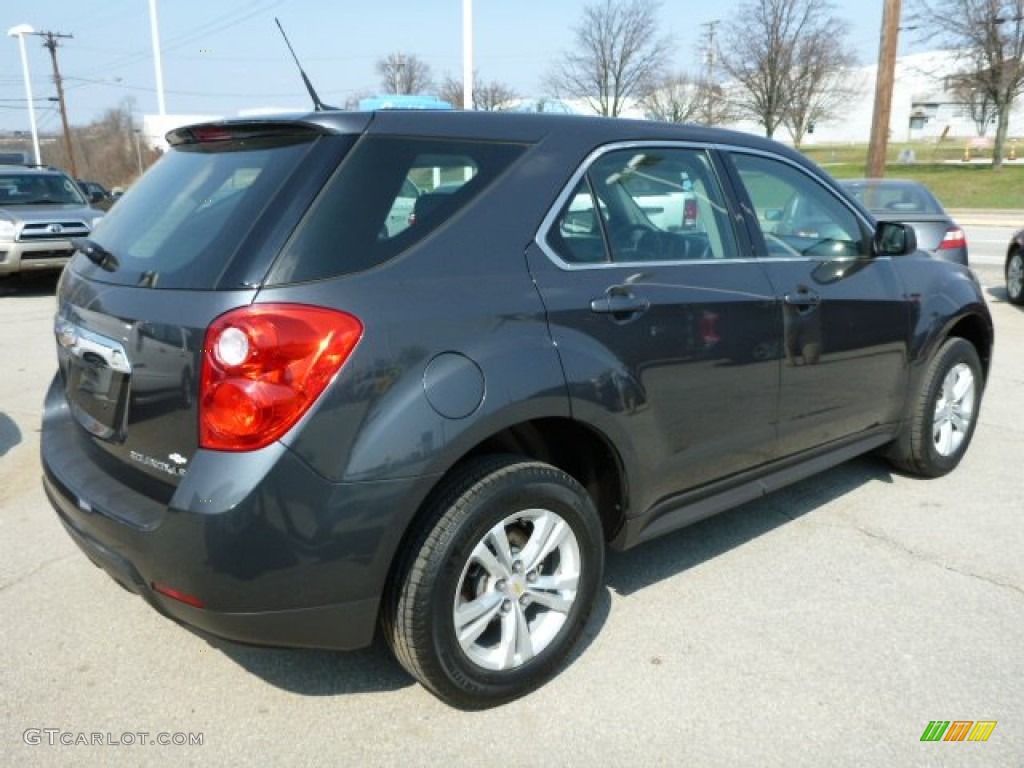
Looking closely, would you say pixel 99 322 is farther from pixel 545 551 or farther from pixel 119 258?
pixel 545 551

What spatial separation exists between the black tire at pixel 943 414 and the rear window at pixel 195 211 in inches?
132

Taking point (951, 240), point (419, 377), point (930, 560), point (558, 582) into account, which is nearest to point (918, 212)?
point (951, 240)

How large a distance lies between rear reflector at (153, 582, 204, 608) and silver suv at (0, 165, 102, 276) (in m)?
10.2

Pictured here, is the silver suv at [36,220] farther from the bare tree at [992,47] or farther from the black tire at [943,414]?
the bare tree at [992,47]

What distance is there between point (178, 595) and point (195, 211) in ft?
3.70

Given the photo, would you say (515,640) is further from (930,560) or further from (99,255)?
(930,560)

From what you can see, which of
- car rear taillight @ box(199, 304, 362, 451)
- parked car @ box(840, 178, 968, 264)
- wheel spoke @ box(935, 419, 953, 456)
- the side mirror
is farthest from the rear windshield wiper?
parked car @ box(840, 178, 968, 264)

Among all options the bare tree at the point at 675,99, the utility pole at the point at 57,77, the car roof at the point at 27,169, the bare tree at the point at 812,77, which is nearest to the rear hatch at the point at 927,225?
the car roof at the point at 27,169

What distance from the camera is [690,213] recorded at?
332cm

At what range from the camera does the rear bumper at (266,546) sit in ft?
7.16

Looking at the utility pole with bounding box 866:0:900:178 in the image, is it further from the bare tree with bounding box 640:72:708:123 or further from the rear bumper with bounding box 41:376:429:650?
the rear bumper with bounding box 41:376:429:650

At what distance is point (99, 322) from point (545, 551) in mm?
1526

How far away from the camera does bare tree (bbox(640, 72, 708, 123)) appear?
30.9m

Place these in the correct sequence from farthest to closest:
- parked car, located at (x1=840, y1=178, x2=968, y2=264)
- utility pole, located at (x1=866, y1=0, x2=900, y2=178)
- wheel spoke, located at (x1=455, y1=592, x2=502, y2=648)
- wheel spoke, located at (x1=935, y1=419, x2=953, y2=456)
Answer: utility pole, located at (x1=866, y1=0, x2=900, y2=178)
parked car, located at (x1=840, y1=178, x2=968, y2=264)
wheel spoke, located at (x1=935, y1=419, x2=953, y2=456)
wheel spoke, located at (x1=455, y1=592, x2=502, y2=648)
